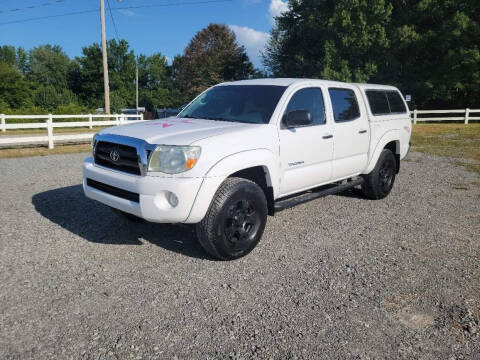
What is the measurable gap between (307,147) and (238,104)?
3.41 feet

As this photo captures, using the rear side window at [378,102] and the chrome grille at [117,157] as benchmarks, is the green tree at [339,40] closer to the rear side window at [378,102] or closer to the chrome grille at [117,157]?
the rear side window at [378,102]

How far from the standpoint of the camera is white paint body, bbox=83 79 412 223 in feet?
11.9

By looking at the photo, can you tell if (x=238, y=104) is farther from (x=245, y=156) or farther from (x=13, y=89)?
(x=13, y=89)

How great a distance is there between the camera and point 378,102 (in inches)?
252

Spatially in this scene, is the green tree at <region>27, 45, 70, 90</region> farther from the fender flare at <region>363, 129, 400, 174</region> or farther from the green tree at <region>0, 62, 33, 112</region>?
the fender flare at <region>363, 129, 400, 174</region>

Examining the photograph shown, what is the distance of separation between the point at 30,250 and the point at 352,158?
14.3 feet

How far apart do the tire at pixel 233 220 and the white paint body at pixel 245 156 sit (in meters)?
0.12

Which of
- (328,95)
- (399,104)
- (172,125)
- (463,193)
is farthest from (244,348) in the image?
(463,193)

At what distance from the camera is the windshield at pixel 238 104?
15.2ft

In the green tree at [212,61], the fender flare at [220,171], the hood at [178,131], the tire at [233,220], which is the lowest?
the tire at [233,220]

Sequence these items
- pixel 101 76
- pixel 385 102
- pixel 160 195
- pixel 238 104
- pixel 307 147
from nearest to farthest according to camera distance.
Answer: pixel 160 195 < pixel 307 147 < pixel 238 104 < pixel 385 102 < pixel 101 76

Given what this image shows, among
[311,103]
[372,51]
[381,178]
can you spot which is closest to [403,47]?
[372,51]

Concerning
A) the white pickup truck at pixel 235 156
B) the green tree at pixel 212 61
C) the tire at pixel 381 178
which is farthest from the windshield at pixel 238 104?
the green tree at pixel 212 61

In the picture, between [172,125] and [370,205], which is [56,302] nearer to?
[172,125]
